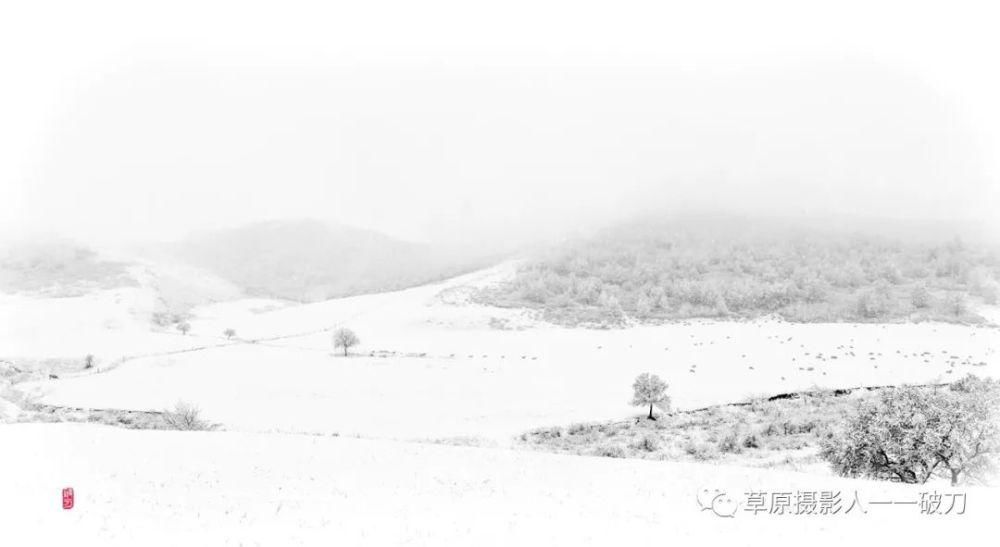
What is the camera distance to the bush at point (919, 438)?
1712cm

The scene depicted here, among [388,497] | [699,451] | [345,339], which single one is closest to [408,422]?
[699,451]

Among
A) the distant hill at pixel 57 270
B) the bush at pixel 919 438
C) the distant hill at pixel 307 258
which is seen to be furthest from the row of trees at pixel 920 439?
the distant hill at pixel 57 270

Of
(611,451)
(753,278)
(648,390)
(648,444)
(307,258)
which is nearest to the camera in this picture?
(611,451)

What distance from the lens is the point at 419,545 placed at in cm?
1235

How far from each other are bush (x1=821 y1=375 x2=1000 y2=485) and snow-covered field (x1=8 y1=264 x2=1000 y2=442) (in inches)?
641

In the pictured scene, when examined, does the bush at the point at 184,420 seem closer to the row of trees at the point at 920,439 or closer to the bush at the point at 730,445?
the bush at the point at 730,445

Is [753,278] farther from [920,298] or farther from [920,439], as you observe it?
[920,439]

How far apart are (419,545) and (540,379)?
3109 cm

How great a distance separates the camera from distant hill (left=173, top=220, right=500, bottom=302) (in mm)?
110287

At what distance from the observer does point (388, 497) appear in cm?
1591

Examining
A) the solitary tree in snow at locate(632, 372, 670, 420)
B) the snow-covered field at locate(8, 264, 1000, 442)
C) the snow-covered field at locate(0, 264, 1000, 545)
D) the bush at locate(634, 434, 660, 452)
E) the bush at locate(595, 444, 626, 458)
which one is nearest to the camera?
the snow-covered field at locate(0, 264, 1000, 545)

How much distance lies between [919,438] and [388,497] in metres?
14.7

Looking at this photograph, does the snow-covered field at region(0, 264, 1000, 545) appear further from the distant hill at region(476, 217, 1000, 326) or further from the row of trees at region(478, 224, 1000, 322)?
the row of trees at region(478, 224, 1000, 322)

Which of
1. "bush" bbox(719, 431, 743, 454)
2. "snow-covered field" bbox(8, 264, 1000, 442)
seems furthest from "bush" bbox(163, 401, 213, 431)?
"bush" bbox(719, 431, 743, 454)
